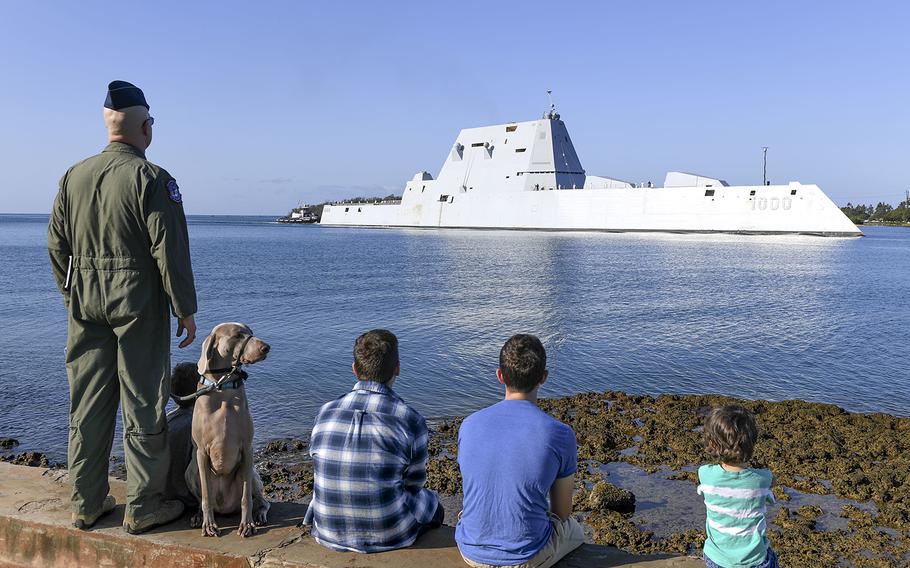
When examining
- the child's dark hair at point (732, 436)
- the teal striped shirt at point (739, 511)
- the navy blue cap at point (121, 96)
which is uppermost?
the navy blue cap at point (121, 96)

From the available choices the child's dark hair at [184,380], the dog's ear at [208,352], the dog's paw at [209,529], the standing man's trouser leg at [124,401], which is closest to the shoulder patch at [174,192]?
the standing man's trouser leg at [124,401]

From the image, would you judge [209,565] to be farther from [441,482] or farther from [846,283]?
[846,283]

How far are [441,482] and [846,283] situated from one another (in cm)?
2288

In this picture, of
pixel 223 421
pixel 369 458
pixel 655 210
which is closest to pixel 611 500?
pixel 369 458

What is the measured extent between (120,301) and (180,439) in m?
0.86

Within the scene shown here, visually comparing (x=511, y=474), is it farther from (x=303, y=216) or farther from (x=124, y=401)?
(x=303, y=216)

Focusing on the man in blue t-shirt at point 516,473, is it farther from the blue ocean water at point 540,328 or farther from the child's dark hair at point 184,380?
the blue ocean water at point 540,328

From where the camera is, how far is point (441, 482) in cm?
580

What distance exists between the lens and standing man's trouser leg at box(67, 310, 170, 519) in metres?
3.00

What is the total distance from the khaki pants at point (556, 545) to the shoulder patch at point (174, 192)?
205 centimetres

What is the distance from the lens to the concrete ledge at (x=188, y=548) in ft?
9.40

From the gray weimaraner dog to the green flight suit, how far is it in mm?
196

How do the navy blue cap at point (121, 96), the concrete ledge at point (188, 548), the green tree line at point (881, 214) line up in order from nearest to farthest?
the concrete ledge at point (188, 548) < the navy blue cap at point (121, 96) < the green tree line at point (881, 214)

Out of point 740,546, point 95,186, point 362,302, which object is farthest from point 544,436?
point 362,302
